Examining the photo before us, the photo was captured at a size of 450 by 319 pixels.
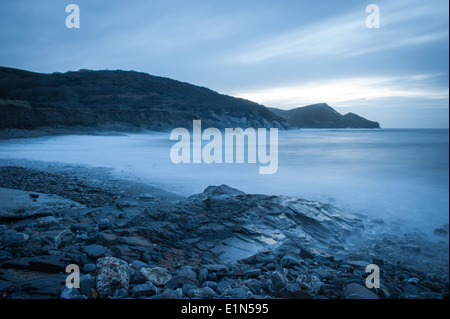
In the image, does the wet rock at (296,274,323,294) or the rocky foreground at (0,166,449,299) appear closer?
the rocky foreground at (0,166,449,299)

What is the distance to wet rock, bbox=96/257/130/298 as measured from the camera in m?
1.93

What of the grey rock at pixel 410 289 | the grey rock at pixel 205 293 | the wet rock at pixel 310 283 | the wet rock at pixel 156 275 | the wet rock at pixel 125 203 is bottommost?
the grey rock at pixel 410 289

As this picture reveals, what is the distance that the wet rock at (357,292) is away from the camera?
2.06 meters

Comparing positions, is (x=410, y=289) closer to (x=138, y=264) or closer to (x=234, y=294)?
(x=234, y=294)

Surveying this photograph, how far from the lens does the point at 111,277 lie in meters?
A: 1.99

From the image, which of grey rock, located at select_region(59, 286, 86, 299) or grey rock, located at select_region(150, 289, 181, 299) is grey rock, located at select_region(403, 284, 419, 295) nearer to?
grey rock, located at select_region(150, 289, 181, 299)

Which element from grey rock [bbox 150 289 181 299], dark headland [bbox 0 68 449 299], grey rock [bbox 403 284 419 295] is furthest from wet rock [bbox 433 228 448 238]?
grey rock [bbox 150 289 181 299]

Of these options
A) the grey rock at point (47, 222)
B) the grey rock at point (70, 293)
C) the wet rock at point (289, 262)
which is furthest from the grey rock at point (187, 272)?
the grey rock at point (47, 222)

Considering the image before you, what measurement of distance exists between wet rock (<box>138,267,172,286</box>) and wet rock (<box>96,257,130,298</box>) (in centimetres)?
14

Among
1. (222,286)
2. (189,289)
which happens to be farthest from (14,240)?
(222,286)

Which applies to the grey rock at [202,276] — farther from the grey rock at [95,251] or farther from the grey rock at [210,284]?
the grey rock at [95,251]

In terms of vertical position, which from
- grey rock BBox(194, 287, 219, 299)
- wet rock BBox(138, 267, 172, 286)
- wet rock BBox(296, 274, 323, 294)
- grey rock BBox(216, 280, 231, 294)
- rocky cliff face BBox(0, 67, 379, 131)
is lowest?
wet rock BBox(296, 274, 323, 294)

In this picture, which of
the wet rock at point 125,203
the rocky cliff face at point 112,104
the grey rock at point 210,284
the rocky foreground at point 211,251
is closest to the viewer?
the rocky foreground at point 211,251
